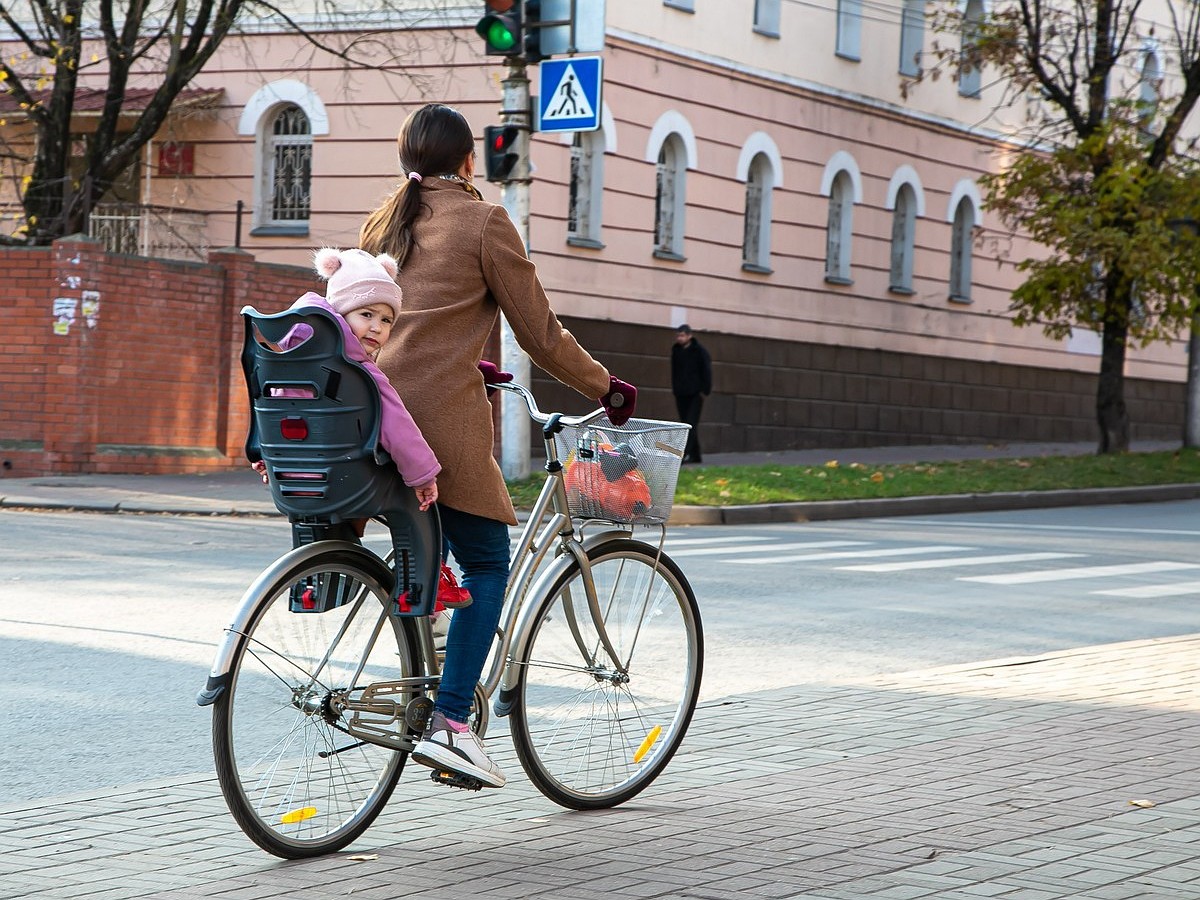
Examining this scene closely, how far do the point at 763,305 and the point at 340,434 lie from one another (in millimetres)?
23692

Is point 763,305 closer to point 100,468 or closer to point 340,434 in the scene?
point 100,468

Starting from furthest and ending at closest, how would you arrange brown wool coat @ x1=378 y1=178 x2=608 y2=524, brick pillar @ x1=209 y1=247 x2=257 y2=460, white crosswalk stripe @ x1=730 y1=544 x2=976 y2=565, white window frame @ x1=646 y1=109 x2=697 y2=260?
white window frame @ x1=646 y1=109 x2=697 y2=260
brick pillar @ x1=209 y1=247 x2=257 y2=460
white crosswalk stripe @ x1=730 y1=544 x2=976 y2=565
brown wool coat @ x1=378 y1=178 x2=608 y2=524

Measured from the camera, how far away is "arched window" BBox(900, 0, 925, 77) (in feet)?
101

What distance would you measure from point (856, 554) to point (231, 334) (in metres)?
9.46

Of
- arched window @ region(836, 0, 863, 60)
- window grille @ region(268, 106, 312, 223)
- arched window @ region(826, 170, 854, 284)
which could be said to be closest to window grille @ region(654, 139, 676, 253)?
arched window @ region(826, 170, 854, 284)

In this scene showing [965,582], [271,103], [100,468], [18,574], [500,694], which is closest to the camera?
[500,694]

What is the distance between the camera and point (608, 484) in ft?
17.4

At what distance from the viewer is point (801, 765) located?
613 centimetres

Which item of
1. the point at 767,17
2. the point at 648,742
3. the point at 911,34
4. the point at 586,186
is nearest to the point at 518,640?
the point at 648,742

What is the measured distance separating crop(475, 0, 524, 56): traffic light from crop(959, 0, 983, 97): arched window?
12655 mm

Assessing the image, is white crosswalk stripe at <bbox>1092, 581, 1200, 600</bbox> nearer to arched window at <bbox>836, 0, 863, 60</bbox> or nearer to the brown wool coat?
the brown wool coat

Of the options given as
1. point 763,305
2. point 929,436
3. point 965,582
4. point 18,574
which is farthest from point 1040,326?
point 18,574

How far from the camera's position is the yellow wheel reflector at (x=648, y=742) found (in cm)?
568

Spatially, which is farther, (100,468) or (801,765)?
(100,468)
